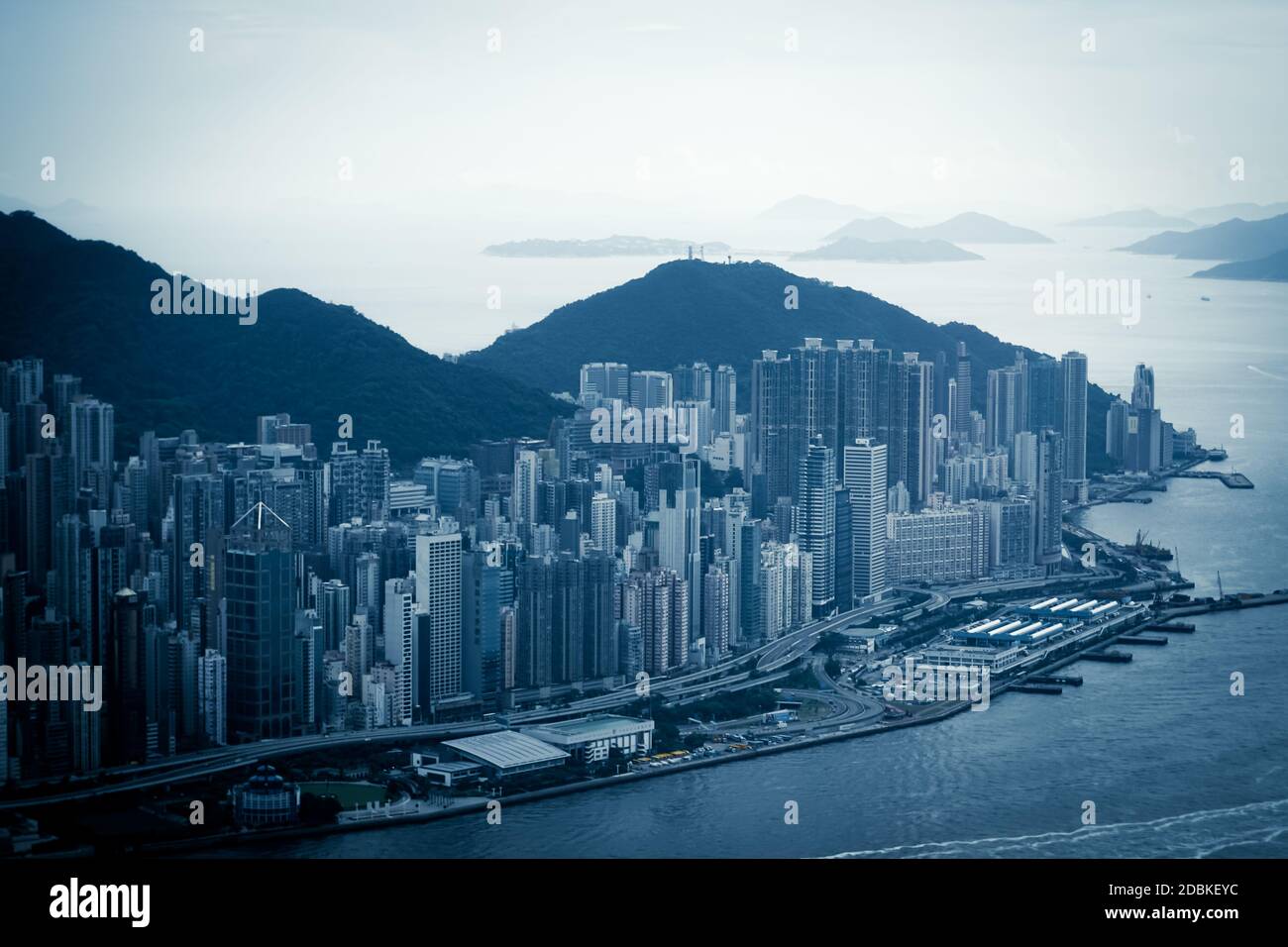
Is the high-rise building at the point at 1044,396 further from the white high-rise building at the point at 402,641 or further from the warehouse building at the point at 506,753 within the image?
the warehouse building at the point at 506,753

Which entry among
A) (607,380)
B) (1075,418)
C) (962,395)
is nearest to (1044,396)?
(1075,418)

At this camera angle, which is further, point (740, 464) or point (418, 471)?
point (740, 464)

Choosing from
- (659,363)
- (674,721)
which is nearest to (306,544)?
(674,721)

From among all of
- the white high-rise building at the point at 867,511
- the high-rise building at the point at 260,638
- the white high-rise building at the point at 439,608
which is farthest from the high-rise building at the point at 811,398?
the high-rise building at the point at 260,638

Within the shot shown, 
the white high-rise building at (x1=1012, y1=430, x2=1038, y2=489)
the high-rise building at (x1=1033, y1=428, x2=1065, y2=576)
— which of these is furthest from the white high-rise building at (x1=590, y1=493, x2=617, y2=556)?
the white high-rise building at (x1=1012, y1=430, x2=1038, y2=489)

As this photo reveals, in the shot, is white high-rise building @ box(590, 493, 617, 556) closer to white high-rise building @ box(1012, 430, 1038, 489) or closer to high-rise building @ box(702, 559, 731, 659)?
high-rise building @ box(702, 559, 731, 659)

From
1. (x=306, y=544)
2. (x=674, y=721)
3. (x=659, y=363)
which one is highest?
(x=659, y=363)
